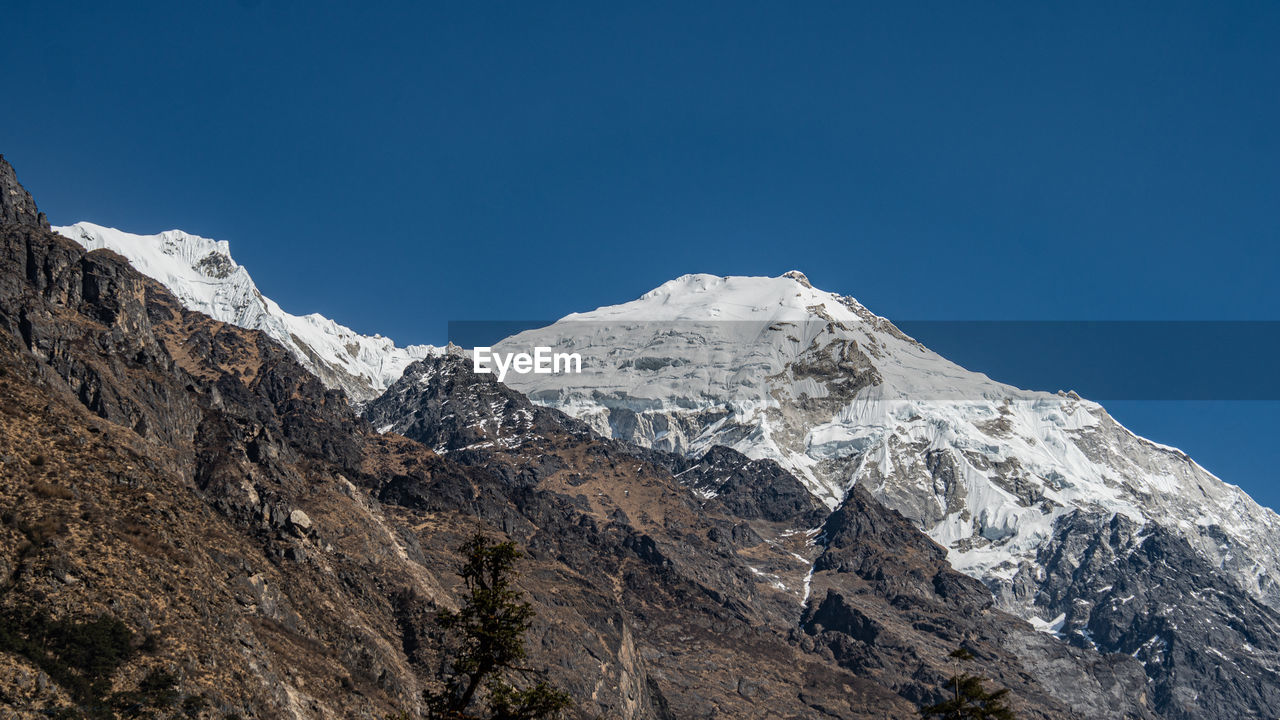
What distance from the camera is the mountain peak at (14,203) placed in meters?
171

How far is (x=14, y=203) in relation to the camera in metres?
175

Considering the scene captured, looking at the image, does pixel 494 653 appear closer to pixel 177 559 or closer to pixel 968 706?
pixel 968 706

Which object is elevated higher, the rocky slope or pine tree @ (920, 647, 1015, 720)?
the rocky slope

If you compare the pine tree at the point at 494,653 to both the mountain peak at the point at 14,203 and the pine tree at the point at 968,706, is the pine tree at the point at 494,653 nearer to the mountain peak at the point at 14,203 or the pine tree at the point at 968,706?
the pine tree at the point at 968,706

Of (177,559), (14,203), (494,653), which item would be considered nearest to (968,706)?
(494,653)

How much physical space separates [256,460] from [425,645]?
3679cm

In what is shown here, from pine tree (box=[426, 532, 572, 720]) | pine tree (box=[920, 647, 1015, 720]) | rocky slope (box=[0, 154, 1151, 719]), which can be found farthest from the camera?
rocky slope (box=[0, 154, 1151, 719])

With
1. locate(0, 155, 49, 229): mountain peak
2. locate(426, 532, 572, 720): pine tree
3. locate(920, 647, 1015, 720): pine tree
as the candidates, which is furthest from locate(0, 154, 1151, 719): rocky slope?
locate(920, 647, 1015, 720): pine tree

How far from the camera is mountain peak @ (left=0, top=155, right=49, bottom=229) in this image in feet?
560

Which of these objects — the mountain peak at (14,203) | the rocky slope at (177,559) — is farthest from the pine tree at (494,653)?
the mountain peak at (14,203)

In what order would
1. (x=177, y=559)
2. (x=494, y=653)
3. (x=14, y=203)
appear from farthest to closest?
(x=14, y=203), (x=177, y=559), (x=494, y=653)

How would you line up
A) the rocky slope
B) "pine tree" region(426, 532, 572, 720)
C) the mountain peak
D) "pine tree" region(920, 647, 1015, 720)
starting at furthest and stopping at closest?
the mountain peak < the rocky slope < "pine tree" region(920, 647, 1015, 720) < "pine tree" region(426, 532, 572, 720)

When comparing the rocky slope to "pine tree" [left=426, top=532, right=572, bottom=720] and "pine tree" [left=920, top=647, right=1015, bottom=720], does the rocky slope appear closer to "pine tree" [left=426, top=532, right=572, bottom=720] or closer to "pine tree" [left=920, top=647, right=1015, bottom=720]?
"pine tree" [left=426, top=532, right=572, bottom=720]

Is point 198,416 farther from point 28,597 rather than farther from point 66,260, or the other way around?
point 28,597
